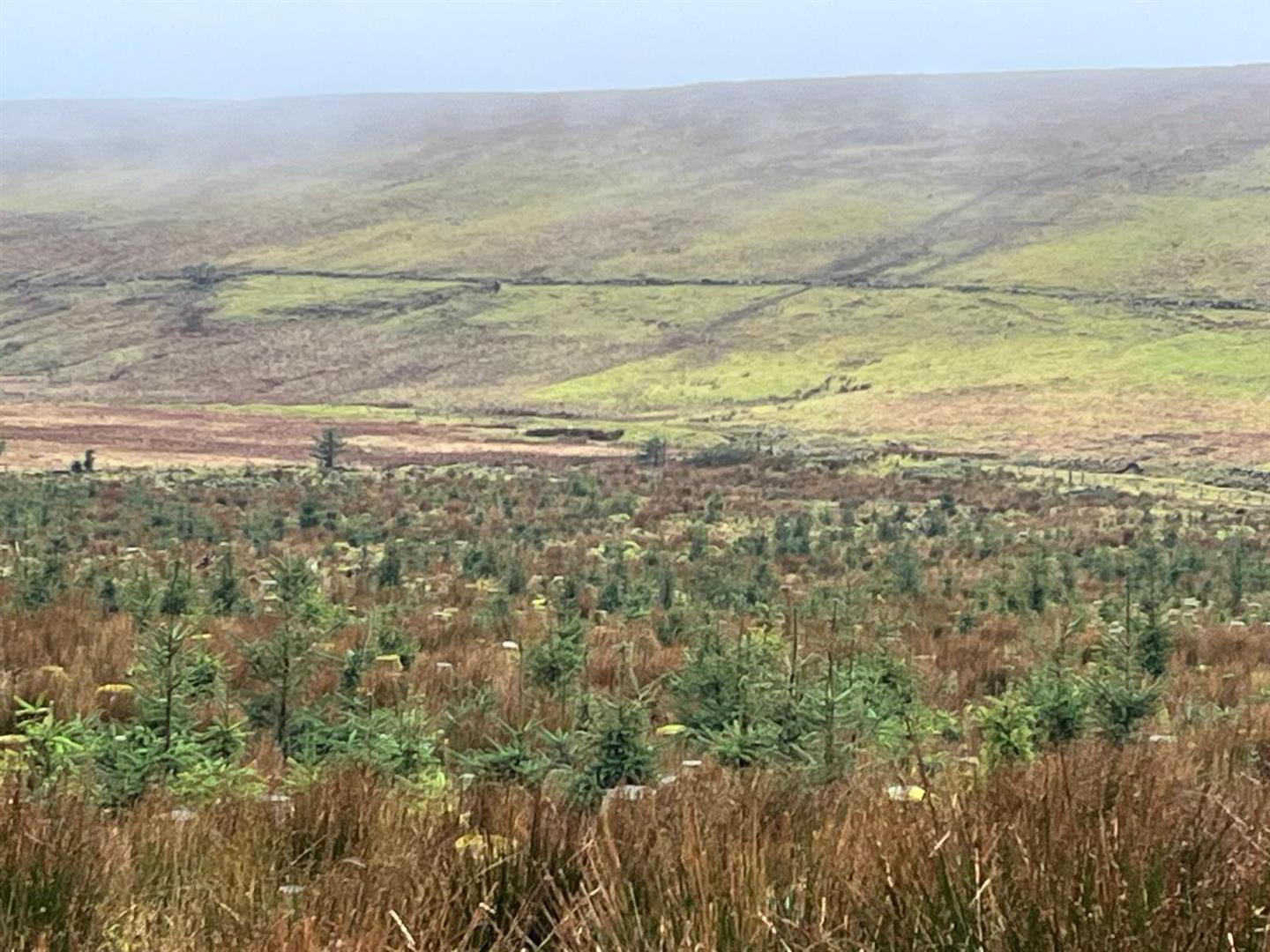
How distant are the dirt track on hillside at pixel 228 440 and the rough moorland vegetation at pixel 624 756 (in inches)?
724

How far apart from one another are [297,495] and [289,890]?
78.2 ft

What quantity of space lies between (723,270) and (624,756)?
234ft

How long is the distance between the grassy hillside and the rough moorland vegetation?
1209 inches

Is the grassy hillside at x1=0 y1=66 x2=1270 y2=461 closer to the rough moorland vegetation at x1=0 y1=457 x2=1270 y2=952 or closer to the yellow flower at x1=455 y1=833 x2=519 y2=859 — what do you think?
the rough moorland vegetation at x1=0 y1=457 x2=1270 y2=952

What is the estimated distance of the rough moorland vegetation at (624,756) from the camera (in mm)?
2580

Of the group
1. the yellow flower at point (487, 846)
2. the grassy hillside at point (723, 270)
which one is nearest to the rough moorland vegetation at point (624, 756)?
the yellow flower at point (487, 846)

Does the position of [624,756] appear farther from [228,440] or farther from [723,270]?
[723,270]

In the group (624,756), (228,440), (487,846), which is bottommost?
(228,440)

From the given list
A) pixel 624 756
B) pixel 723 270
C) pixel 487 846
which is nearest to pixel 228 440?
pixel 624 756

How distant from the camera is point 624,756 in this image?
5.54m

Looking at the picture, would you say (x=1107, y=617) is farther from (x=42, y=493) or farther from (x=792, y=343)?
(x=792, y=343)

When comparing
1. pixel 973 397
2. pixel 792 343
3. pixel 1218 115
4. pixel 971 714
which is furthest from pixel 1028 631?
pixel 1218 115

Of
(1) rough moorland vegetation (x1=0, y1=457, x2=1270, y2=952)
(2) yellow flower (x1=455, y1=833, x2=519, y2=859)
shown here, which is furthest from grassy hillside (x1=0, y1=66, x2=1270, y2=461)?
(2) yellow flower (x1=455, y1=833, x2=519, y2=859)

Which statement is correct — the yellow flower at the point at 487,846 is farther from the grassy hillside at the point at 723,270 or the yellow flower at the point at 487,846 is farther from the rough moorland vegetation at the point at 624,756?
the grassy hillside at the point at 723,270
